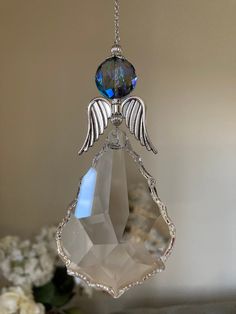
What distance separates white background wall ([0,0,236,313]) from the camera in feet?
3.14

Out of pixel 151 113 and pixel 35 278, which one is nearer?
pixel 35 278

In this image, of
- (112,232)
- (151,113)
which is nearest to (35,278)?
(112,232)

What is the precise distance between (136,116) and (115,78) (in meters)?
0.07

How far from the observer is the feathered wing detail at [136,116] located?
61 cm

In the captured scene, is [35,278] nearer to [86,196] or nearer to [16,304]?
[16,304]

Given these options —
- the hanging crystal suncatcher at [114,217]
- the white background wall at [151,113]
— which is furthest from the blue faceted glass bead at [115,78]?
the white background wall at [151,113]

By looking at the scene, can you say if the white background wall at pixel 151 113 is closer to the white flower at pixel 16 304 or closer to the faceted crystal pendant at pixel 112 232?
the white flower at pixel 16 304

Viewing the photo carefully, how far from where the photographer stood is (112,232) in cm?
59

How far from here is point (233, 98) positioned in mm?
1014

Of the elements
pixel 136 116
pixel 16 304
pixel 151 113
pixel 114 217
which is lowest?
pixel 16 304

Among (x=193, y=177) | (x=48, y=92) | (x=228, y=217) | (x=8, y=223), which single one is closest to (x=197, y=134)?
(x=193, y=177)

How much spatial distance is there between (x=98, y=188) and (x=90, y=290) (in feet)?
1.29

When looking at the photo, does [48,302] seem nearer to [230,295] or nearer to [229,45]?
[230,295]

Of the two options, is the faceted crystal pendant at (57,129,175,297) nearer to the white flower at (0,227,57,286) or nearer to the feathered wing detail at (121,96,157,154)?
the feathered wing detail at (121,96,157,154)
